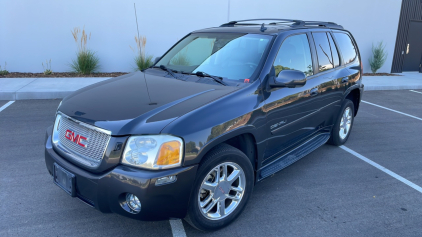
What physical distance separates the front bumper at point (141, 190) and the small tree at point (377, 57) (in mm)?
13713

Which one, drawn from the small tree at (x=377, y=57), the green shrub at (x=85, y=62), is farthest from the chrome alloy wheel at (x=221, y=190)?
the small tree at (x=377, y=57)

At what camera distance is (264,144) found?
130 inches

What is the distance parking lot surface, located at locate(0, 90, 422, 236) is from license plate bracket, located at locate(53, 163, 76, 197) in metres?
0.44

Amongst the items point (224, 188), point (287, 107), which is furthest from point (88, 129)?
point (287, 107)

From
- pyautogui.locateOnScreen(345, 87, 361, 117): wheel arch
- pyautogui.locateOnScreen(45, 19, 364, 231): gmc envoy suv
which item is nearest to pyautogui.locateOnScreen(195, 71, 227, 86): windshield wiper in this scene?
pyautogui.locateOnScreen(45, 19, 364, 231): gmc envoy suv

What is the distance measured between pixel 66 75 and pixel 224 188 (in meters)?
8.58

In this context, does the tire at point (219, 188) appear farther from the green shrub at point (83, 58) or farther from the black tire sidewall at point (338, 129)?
the green shrub at point (83, 58)

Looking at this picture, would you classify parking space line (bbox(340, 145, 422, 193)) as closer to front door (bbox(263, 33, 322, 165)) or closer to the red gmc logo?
front door (bbox(263, 33, 322, 165))

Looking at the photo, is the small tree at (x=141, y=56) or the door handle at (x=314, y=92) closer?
the door handle at (x=314, y=92)

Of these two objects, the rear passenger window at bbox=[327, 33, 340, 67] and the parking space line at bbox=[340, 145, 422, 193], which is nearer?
the parking space line at bbox=[340, 145, 422, 193]

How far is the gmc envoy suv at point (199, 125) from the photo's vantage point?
2.48m

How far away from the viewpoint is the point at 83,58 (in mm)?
10047

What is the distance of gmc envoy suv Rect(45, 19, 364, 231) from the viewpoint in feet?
8.14

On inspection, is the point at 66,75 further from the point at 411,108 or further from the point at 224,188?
the point at 411,108
